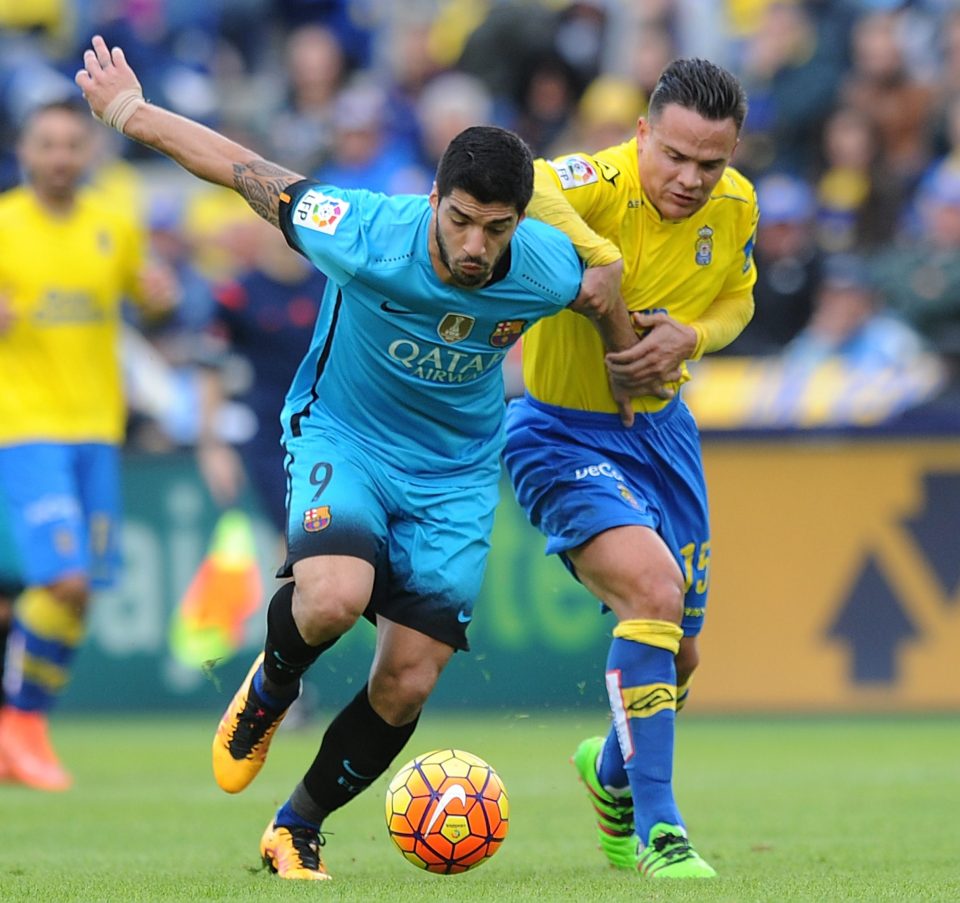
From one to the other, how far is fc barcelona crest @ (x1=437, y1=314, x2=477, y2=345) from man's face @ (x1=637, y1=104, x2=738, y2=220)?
907mm

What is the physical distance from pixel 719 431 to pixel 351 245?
270 inches

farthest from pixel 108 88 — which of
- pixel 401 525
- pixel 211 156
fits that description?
pixel 401 525

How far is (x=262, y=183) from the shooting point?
19.6 ft

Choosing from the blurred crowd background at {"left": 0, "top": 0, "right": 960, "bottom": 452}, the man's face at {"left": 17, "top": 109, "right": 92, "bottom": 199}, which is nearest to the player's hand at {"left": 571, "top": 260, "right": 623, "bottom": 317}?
the man's face at {"left": 17, "top": 109, "right": 92, "bottom": 199}

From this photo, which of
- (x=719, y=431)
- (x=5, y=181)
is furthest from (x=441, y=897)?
(x=5, y=181)

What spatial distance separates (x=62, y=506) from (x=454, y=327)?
405cm

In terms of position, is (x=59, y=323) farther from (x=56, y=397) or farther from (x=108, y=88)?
(x=108, y=88)

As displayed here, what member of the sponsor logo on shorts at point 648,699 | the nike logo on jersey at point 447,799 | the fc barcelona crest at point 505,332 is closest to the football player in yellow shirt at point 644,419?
the sponsor logo on shorts at point 648,699

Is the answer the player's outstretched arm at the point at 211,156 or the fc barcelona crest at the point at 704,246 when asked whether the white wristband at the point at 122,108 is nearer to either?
the player's outstretched arm at the point at 211,156

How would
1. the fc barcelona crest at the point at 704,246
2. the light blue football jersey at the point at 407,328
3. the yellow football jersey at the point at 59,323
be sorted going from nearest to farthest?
1. the light blue football jersey at the point at 407,328
2. the fc barcelona crest at the point at 704,246
3. the yellow football jersey at the point at 59,323

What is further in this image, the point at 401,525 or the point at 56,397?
the point at 56,397

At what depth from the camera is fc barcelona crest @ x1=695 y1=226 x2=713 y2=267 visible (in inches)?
258

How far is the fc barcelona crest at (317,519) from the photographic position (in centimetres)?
586

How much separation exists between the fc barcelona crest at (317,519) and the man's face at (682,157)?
61.3 inches
